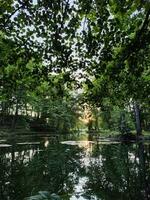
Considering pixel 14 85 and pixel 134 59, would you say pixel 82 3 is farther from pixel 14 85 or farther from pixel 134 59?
pixel 14 85

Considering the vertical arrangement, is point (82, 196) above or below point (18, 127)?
below

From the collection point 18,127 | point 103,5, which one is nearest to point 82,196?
point 103,5

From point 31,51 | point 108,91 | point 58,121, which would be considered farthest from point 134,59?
point 58,121

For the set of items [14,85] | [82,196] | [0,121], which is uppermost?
[0,121]

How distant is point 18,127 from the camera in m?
79.7

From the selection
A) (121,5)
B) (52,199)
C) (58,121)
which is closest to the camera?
(52,199)

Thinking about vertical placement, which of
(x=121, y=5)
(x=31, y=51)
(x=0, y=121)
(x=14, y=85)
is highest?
(x=0, y=121)

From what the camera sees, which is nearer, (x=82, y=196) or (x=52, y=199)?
(x=52, y=199)

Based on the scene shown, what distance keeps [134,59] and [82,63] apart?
1860 millimetres

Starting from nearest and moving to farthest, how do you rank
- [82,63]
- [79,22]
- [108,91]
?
[79,22] < [82,63] < [108,91]

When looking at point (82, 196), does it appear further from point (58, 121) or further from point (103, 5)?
point (58, 121)

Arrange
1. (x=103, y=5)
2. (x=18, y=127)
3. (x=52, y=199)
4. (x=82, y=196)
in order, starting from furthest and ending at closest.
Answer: (x=18, y=127), (x=82, y=196), (x=103, y=5), (x=52, y=199)

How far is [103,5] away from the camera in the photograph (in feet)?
28.5

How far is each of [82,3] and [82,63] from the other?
6.35 ft
